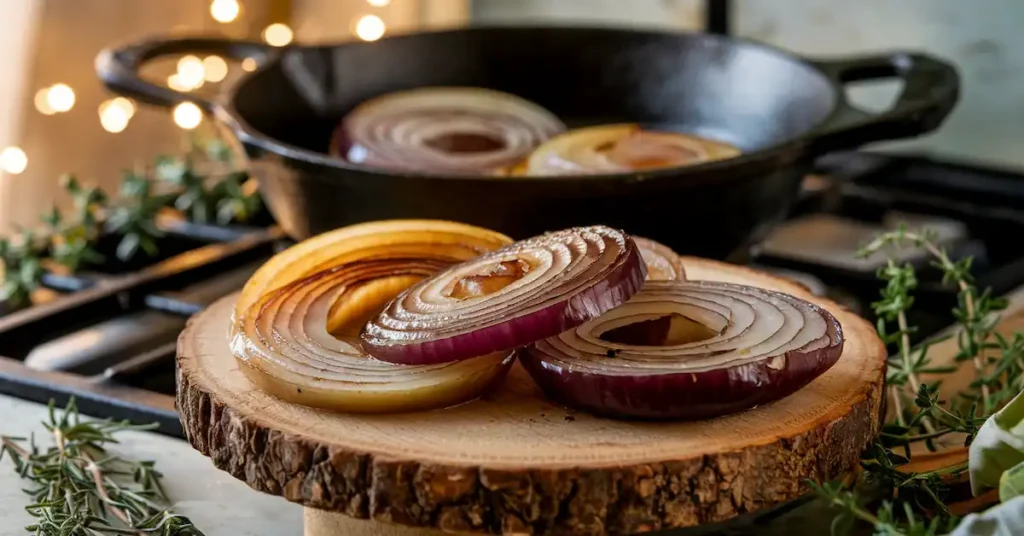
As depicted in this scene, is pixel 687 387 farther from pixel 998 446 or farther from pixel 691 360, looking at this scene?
pixel 998 446

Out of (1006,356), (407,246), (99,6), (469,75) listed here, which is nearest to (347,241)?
(407,246)

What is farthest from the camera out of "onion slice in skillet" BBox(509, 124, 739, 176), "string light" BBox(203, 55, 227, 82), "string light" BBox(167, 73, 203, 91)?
"string light" BBox(203, 55, 227, 82)

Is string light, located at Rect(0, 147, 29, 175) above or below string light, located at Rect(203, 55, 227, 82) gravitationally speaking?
below

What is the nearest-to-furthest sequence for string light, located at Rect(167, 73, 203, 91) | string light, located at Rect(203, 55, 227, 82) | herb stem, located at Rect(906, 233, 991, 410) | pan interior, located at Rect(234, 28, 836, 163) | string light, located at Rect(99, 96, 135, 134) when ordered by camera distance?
1. herb stem, located at Rect(906, 233, 991, 410)
2. pan interior, located at Rect(234, 28, 836, 163)
3. string light, located at Rect(99, 96, 135, 134)
4. string light, located at Rect(167, 73, 203, 91)
5. string light, located at Rect(203, 55, 227, 82)

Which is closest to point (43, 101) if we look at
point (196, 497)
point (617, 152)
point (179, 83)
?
point (179, 83)

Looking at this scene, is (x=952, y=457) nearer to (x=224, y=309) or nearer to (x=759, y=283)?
(x=759, y=283)

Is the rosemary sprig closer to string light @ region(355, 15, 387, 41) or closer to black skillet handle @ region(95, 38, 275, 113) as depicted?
black skillet handle @ region(95, 38, 275, 113)

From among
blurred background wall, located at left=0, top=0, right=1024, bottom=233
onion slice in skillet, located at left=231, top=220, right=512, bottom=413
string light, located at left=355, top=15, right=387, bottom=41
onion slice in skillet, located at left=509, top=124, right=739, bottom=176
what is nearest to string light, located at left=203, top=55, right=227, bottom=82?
blurred background wall, located at left=0, top=0, right=1024, bottom=233
